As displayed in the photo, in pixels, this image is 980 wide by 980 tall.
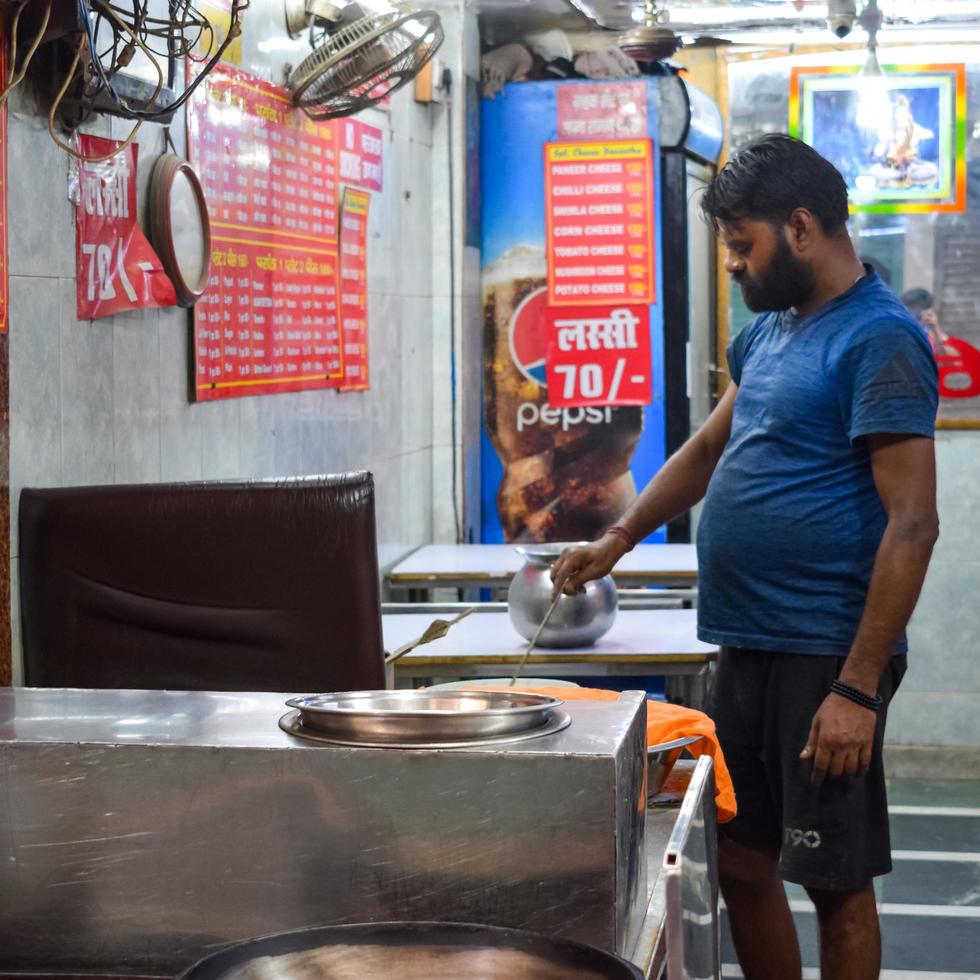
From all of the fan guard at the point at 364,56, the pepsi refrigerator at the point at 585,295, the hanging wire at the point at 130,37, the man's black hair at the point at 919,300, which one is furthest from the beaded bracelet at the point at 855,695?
the man's black hair at the point at 919,300

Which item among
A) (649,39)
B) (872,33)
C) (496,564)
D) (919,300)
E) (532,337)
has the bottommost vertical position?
(496,564)

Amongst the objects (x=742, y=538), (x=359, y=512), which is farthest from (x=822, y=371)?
(x=359, y=512)

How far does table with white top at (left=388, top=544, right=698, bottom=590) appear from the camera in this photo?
4145mm

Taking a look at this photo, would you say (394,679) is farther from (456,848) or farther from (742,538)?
(456,848)

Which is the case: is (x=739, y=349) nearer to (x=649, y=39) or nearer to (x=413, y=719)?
(x=413, y=719)

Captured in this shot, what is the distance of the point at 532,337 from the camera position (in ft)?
17.3

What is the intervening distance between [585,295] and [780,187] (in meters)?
2.63

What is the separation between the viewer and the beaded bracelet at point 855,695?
2.42m

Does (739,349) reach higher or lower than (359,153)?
lower

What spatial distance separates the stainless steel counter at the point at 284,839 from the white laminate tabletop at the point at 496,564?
259 cm

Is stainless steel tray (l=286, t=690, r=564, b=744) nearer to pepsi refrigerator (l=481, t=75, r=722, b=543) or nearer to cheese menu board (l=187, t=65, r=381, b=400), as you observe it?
cheese menu board (l=187, t=65, r=381, b=400)

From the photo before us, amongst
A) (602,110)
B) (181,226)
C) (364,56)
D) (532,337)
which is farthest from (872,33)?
(181,226)

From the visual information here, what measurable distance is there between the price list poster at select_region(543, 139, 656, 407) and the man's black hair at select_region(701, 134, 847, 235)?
254 cm

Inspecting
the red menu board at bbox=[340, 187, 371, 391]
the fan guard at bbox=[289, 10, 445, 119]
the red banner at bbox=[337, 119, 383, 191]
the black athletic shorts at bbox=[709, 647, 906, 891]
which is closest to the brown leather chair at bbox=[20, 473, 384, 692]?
the black athletic shorts at bbox=[709, 647, 906, 891]
